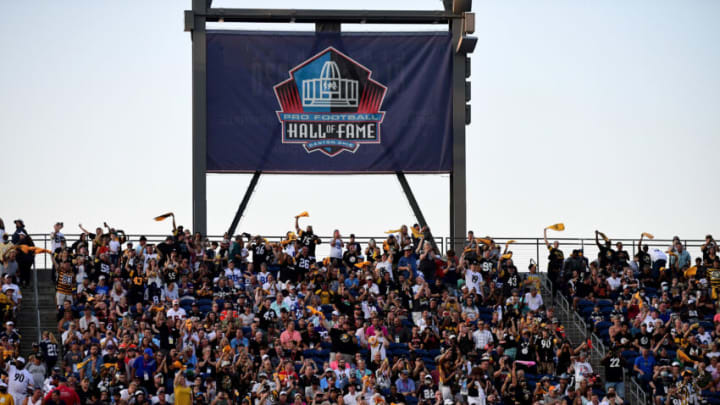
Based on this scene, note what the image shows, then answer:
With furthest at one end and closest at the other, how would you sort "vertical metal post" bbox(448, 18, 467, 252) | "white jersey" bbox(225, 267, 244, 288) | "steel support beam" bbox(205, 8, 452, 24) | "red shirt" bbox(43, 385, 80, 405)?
"vertical metal post" bbox(448, 18, 467, 252) < "steel support beam" bbox(205, 8, 452, 24) < "white jersey" bbox(225, 267, 244, 288) < "red shirt" bbox(43, 385, 80, 405)

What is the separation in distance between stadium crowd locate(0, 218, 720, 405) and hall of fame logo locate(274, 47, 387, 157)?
259cm

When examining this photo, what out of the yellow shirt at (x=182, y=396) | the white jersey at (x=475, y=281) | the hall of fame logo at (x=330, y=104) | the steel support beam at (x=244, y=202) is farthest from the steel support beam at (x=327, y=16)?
the yellow shirt at (x=182, y=396)

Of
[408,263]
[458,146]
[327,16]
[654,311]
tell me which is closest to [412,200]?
[458,146]

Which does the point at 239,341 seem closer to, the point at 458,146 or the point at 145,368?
the point at 145,368

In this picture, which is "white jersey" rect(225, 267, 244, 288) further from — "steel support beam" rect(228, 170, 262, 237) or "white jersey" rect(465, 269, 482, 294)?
"white jersey" rect(465, 269, 482, 294)

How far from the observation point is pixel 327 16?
32031mm

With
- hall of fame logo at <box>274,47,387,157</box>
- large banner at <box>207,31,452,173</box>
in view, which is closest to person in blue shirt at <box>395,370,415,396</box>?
large banner at <box>207,31,452,173</box>

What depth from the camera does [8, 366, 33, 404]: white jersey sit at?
78.2 feet

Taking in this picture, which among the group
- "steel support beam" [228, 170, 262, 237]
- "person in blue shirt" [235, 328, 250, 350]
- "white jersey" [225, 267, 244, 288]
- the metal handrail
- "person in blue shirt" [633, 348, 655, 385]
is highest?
"steel support beam" [228, 170, 262, 237]

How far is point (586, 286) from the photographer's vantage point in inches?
1166

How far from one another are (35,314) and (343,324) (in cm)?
676

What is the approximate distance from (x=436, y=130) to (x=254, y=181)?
14.5 feet

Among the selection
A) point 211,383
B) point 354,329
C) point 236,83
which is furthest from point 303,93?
point 211,383

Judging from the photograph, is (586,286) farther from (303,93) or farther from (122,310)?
(122,310)
